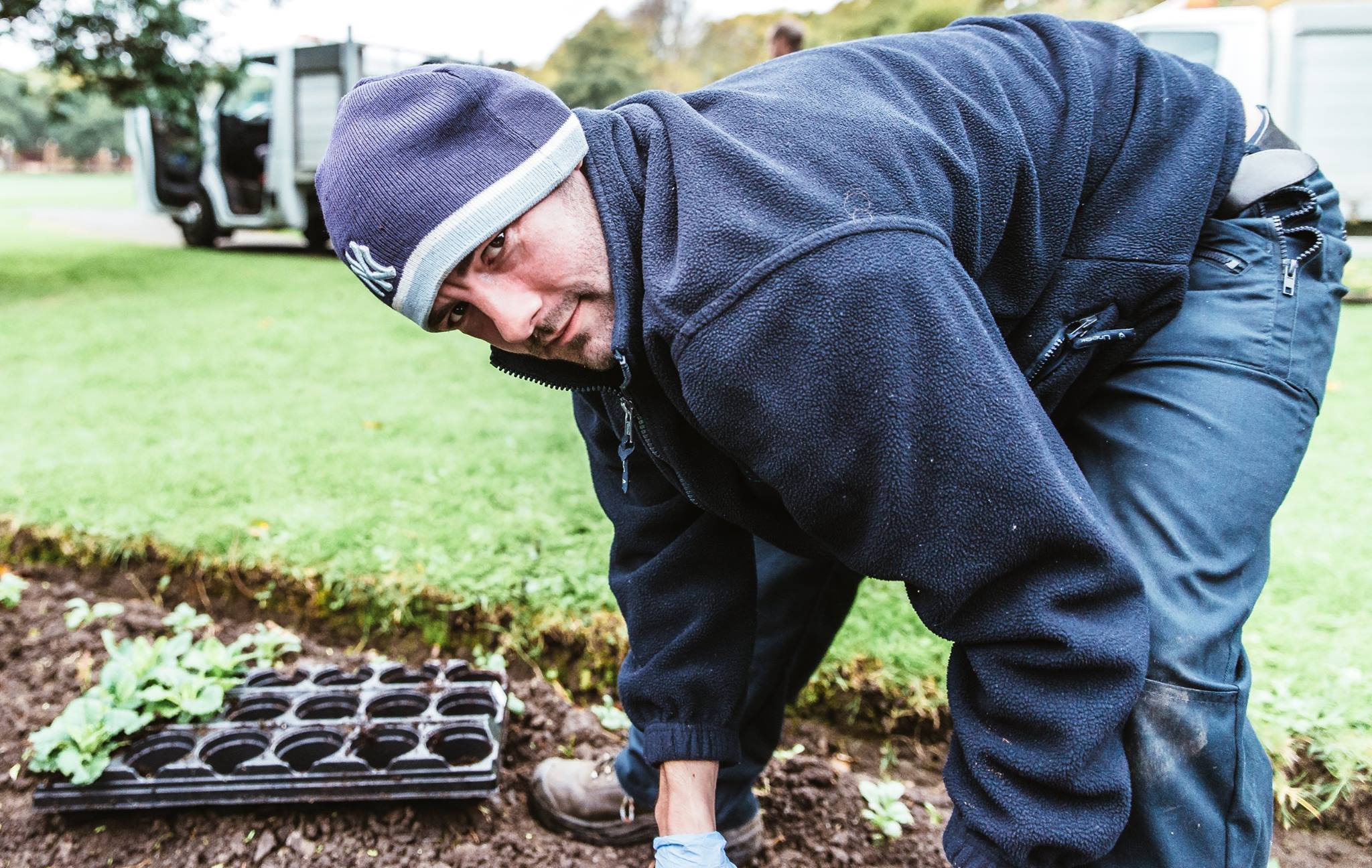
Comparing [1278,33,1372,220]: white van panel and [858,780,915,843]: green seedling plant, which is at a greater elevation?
[1278,33,1372,220]: white van panel

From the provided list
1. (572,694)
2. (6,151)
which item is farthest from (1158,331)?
(6,151)

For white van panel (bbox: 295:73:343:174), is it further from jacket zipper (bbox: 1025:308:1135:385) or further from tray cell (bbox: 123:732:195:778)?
jacket zipper (bbox: 1025:308:1135:385)

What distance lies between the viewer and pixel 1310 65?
6500 mm

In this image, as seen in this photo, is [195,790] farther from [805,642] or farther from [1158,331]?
[1158,331]

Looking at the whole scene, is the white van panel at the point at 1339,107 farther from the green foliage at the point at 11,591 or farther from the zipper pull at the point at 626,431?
the green foliage at the point at 11,591

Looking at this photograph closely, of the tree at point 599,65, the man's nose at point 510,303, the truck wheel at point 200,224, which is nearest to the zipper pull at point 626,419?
the man's nose at point 510,303

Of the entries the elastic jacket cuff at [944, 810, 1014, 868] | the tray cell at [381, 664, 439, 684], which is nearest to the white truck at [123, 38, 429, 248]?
the tray cell at [381, 664, 439, 684]

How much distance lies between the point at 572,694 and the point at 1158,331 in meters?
1.64

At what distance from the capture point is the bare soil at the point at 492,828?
187cm

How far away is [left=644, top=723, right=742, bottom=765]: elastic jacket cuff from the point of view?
1520mm

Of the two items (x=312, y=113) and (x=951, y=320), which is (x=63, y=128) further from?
(x=951, y=320)

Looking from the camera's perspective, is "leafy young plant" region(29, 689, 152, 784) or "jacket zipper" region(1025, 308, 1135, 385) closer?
"jacket zipper" region(1025, 308, 1135, 385)

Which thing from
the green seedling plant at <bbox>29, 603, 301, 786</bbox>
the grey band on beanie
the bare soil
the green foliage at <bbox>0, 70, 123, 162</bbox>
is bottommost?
the green foliage at <bbox>0, 70, 123, 162</bbox>

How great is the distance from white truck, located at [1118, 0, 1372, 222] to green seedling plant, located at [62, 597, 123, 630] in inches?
249
